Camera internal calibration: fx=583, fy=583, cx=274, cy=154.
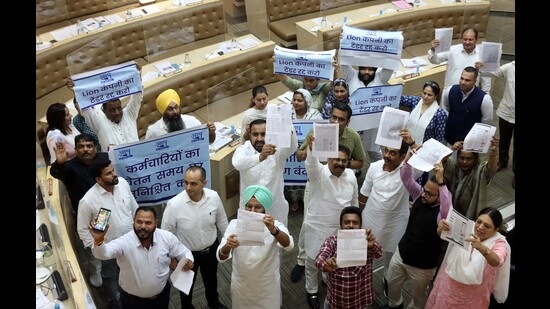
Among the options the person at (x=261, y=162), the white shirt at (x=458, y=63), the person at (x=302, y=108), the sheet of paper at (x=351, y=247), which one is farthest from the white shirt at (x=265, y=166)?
the white shirt at (x=458, y=63)

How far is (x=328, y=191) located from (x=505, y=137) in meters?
2.79

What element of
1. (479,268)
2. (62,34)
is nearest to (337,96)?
(479,268)

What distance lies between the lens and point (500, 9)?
9.24m

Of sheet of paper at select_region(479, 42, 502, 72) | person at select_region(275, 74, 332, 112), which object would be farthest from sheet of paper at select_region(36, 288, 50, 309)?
sheet of paper at select_region(479, 42, 502, 72)

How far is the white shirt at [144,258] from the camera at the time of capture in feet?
12.1

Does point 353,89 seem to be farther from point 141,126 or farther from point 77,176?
point 77,176

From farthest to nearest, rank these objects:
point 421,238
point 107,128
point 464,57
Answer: point 464,57 < point 107,128 < point 421,238

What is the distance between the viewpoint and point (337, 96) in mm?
5273

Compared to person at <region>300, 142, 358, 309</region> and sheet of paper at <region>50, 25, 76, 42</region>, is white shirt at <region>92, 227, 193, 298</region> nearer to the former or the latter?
person at <region>300, 142, 358, 309</region>

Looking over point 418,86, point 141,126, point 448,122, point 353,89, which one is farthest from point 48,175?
point 418,86

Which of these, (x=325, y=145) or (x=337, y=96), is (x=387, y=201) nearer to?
(x=325, y=145)

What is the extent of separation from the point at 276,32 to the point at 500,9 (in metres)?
3.67

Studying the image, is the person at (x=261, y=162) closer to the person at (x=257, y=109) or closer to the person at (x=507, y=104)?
the person at (x=257, y=109)

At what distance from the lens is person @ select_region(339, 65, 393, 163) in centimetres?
575
